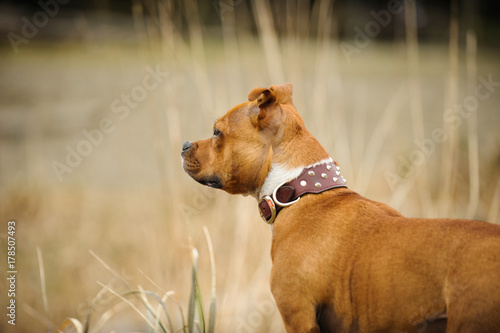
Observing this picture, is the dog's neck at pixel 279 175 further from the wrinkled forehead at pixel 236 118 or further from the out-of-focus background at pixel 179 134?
the out-of-focus background at pixel 179 134

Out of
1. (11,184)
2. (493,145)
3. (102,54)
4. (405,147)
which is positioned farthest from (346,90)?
(11,184)

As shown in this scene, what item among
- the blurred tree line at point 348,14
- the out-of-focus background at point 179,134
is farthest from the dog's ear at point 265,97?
the blurred tree line at point 348,14

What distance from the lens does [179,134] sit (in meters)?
2.89

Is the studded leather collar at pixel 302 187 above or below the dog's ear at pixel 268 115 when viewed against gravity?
below

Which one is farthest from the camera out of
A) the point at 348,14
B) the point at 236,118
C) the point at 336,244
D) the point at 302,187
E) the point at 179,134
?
the point at 348,14

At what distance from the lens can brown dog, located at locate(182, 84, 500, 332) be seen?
1405 mm

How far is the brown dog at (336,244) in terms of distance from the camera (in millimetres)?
1405

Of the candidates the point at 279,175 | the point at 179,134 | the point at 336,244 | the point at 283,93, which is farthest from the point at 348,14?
the point at 336,244

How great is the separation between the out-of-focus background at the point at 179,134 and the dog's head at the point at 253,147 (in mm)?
584

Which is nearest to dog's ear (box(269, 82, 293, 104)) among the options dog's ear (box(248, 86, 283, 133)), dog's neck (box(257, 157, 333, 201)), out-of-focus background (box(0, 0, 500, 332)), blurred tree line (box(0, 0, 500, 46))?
dog's ear (box(248, 86, 283, 133))

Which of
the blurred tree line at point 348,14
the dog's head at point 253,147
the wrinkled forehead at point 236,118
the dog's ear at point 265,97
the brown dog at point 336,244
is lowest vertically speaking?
the brown dog at point 336,244

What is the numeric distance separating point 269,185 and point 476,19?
749cm

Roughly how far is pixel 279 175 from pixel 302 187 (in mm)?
93

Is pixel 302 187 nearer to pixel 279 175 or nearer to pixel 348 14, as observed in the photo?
pixel 279 175
